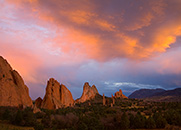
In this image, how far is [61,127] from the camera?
3153cm

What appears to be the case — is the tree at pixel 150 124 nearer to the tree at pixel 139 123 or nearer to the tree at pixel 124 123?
the tree at pixel 139 123

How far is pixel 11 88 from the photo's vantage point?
46.6 meters

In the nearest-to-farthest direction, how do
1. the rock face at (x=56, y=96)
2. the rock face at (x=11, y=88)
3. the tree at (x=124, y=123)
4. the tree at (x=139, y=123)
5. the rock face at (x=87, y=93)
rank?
1. the tree at (x=124, y=123)
2. the tree at (x=139, y=123)
3. the rock face at (x=11, y=88)
4. the rock face at (x=56, y=96)
5. the rock face at (x=87, y=93)

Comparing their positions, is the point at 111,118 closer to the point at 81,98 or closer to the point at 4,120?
the point at 4,120

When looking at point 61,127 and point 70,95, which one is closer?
point 61,127

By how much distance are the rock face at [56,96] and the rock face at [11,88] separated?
10.0 metres

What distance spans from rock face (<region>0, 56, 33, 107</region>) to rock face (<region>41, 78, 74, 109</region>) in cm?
1002

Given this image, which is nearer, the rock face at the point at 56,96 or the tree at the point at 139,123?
the tree at the point at 139,123

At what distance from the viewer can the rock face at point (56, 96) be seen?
203 feet

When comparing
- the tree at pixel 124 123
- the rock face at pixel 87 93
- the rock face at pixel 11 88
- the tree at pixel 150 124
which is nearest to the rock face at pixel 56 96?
the rock face at pixel 11 88

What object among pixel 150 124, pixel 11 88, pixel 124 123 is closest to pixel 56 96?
pixel 11 88

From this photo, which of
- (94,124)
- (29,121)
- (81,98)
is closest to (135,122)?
(94,124)

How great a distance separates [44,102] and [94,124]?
1621 inches

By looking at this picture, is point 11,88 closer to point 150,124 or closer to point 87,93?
point 150,124
